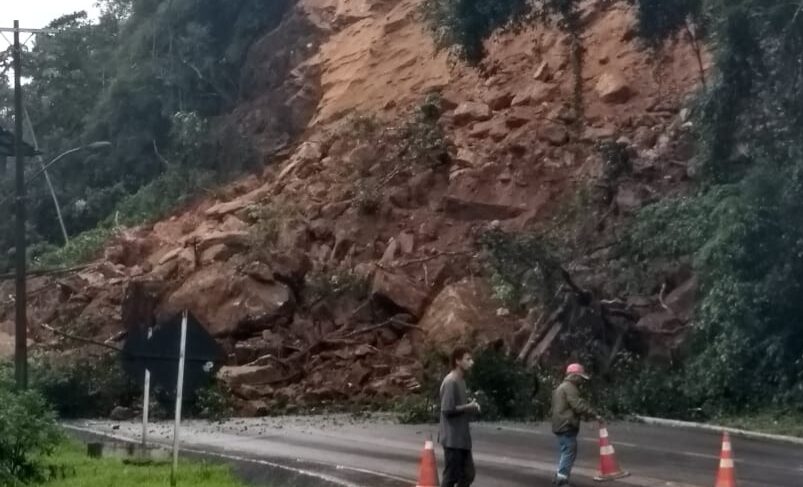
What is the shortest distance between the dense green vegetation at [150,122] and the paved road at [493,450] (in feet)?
67.7

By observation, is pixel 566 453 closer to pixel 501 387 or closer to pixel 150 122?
pixel 501 387

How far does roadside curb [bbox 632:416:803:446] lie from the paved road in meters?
0.27

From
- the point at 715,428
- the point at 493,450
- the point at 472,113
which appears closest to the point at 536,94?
the point at 472,113

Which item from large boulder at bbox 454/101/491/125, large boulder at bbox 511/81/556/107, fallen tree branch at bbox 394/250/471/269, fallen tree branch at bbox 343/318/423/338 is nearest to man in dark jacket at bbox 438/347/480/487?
fallen tree branch at bbox 343/318/423/338

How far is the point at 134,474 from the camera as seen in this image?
1717cm

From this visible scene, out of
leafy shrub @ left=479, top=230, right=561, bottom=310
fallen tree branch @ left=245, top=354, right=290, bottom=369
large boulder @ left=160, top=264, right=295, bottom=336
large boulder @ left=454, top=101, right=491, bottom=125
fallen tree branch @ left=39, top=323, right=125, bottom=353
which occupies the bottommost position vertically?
fallen tree branch @ left=245, top=354, right=290, bottom=369

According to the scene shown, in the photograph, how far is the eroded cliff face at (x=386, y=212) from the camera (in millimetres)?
31875

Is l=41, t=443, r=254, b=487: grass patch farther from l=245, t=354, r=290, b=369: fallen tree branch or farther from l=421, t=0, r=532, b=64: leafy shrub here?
l=245, t=354, r=290, b=369: fallen tree branch

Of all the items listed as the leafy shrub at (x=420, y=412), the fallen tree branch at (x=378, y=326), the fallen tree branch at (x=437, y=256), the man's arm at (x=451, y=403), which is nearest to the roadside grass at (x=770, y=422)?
the leafy shrub at (x=420, y=412)

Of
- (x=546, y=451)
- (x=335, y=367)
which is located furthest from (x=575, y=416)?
(x=335, y=367)

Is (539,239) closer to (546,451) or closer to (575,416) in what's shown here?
(546,451)

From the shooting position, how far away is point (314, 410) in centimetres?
2941

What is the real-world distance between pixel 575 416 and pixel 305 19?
37.9 metres

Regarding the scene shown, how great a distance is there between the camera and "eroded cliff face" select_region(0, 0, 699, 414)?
3188cm
